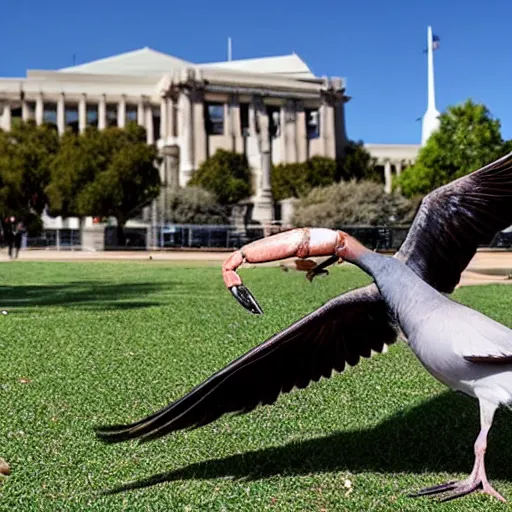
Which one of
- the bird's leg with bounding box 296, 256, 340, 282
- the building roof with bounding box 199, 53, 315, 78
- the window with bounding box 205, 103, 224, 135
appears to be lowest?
the bird's leg with bounding box 296, 256, 340, 282

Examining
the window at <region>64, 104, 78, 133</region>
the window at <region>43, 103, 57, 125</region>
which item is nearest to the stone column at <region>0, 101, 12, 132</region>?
the window at <region>43, 103, 57, 125</region>

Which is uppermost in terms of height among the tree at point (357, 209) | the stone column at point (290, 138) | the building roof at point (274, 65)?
the building roof at point (274, 65)

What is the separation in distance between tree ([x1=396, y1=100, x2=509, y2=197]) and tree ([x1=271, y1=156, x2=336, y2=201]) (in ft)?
63.3

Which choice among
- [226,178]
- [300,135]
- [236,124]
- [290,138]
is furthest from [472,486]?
[300,135]

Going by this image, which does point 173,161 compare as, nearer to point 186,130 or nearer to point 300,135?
point 186,130

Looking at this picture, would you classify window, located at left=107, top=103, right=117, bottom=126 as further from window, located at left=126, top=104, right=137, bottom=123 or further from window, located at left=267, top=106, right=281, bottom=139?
window, located at left=267, top=106, right=281, bottom=139

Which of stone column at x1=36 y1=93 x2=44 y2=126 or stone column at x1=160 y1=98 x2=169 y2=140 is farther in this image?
stone column at x1=160 y1=98 x2=169 y2=140

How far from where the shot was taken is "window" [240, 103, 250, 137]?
284 ft

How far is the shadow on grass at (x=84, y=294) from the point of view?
436 inches

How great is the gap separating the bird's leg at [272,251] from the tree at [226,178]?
55894 mm

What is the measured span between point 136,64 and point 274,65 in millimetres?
18808

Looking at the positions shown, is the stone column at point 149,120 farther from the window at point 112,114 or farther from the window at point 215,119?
the window at point 215,119

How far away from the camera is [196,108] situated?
268 ft

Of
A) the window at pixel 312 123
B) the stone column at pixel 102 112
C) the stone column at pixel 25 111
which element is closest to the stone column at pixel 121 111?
the stone column at pixel 102 112
